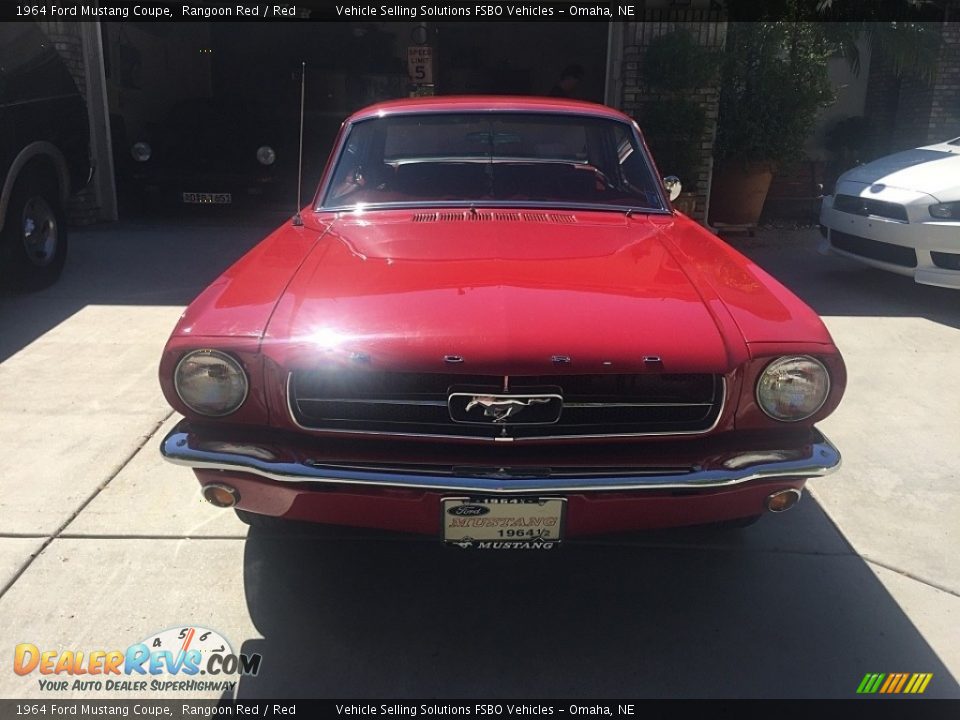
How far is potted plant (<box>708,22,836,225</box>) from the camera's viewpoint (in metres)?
8.64

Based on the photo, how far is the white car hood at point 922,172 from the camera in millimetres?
5988

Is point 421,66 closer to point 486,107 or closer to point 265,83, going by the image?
point 486,107

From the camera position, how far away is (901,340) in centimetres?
541

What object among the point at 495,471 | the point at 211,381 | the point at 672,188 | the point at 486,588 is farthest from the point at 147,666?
the point at 672,188

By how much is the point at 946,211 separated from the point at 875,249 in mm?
655

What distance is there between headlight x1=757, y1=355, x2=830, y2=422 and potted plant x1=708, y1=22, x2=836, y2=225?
7.01 meters

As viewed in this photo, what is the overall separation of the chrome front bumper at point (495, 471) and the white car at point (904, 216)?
4347 millimetres

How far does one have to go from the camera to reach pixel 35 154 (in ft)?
19.7

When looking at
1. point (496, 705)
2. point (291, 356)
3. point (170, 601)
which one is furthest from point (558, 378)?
point (170, 601)

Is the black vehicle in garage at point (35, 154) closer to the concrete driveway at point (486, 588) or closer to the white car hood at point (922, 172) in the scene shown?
the concrete driveway at point (486, 588)

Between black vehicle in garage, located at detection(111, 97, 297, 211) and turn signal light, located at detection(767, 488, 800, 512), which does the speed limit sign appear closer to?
black vehicle in garage, located at detection(111, 97, 297, 211)

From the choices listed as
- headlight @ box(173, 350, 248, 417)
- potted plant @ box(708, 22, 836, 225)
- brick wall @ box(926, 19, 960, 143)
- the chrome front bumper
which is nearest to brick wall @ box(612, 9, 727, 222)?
potted plant @ box(708, 22, 836, 225)

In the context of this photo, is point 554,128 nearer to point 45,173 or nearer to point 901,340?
point 901,340

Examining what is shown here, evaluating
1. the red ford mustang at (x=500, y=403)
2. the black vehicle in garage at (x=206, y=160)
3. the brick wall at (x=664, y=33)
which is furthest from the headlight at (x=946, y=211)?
the black vehicle in garage at (x=206, y=160)
